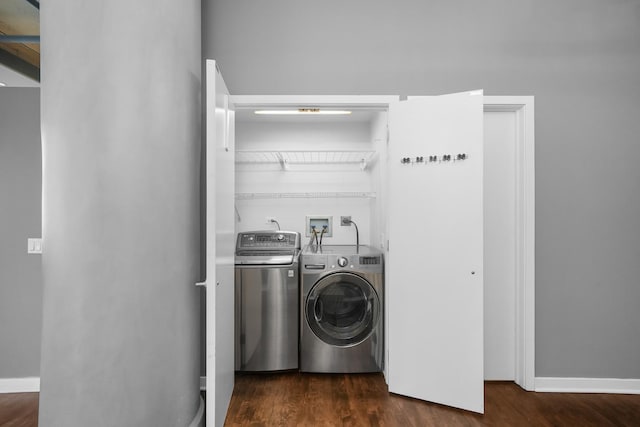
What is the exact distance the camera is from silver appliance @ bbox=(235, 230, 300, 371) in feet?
8.50

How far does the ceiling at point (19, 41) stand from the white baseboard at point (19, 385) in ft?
6.81

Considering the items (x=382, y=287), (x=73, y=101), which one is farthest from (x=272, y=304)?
(x=73, y=101)

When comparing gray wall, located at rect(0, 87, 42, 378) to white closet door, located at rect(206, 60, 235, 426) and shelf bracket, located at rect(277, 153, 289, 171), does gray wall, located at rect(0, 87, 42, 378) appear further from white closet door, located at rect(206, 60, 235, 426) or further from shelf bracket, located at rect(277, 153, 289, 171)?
shelf bracket, located at rect(277, 153, 289, 171)

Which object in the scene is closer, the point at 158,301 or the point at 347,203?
the point at 158,301

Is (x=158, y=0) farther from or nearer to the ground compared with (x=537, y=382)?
farther from the ground

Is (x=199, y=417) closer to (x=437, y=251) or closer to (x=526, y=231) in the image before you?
(x=437, y=251)

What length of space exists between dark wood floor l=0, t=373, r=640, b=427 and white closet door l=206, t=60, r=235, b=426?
0.31 m

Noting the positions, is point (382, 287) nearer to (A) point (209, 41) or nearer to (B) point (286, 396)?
(B) point (286, 396)

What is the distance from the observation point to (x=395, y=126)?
2305 mm

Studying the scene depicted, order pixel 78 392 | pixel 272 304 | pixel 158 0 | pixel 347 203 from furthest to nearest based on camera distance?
pixel 347 203 → pixel 272 304 → pixel 158 0 → pixel 78 392

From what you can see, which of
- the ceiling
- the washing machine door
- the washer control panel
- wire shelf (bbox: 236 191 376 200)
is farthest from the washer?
the ceiling

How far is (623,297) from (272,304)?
8.44 ft

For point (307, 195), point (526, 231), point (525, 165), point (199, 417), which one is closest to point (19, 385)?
point (199, 417)

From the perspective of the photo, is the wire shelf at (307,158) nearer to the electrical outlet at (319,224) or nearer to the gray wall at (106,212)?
the electrical outlet at (319,224)
